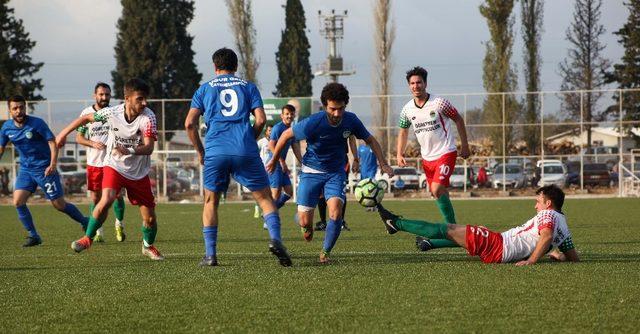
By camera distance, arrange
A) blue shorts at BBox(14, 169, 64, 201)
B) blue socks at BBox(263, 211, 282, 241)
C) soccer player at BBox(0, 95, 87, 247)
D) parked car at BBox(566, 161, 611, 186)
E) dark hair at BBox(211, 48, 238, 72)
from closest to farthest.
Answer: blue socks at BBox(263, 211, 282, 241)
dark hair at BBox(211, 48, 238, 72)
soccer player at BBox(0, 95, 87, 247)
blue shorts at BBox(14, 169, 64, 201)
parked car at BBox(566, 161, 611, 186)

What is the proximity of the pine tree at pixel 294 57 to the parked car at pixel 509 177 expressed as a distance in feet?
69.0

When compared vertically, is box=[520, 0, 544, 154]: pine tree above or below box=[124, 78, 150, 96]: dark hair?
above

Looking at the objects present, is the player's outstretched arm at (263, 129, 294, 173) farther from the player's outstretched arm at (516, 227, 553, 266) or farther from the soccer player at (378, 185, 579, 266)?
the player's outstretched arm at (516, 227, 553, 266)

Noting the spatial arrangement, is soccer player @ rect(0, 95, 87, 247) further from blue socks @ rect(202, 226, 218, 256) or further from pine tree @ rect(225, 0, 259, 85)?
pine tree @ rect(225, 0, 259, 85)

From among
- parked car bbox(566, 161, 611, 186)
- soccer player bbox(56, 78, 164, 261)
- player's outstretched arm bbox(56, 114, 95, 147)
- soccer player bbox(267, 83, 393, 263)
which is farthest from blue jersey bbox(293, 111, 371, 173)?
parked car bbox(566, 161, 611, 186)

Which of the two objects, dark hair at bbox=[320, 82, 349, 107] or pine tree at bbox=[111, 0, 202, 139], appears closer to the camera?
dark hair at bbox=[320, 82, 349, 107]

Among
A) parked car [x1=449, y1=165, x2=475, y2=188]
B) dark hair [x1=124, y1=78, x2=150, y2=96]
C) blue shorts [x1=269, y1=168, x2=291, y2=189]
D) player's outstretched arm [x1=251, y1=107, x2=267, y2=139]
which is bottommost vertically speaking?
parked car [x1=449, y1=165, x2=475, y2=188]

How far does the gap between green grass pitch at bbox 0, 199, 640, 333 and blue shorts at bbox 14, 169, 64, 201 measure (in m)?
1.36

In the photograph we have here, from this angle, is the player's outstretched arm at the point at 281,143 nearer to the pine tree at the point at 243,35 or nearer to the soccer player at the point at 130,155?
the soccer player at the point at 130,155

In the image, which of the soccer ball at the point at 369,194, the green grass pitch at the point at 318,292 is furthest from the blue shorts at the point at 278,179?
the soccer ball at the point at 369,194

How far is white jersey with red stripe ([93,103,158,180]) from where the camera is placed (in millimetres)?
9734

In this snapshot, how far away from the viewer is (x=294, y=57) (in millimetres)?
56656

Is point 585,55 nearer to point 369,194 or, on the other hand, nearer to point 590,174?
point 590,174

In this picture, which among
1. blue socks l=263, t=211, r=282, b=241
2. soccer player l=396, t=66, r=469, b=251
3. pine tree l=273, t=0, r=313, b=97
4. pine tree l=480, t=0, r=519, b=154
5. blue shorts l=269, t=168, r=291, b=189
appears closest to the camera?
blue socks l=263, t=211, r=282, b=241
